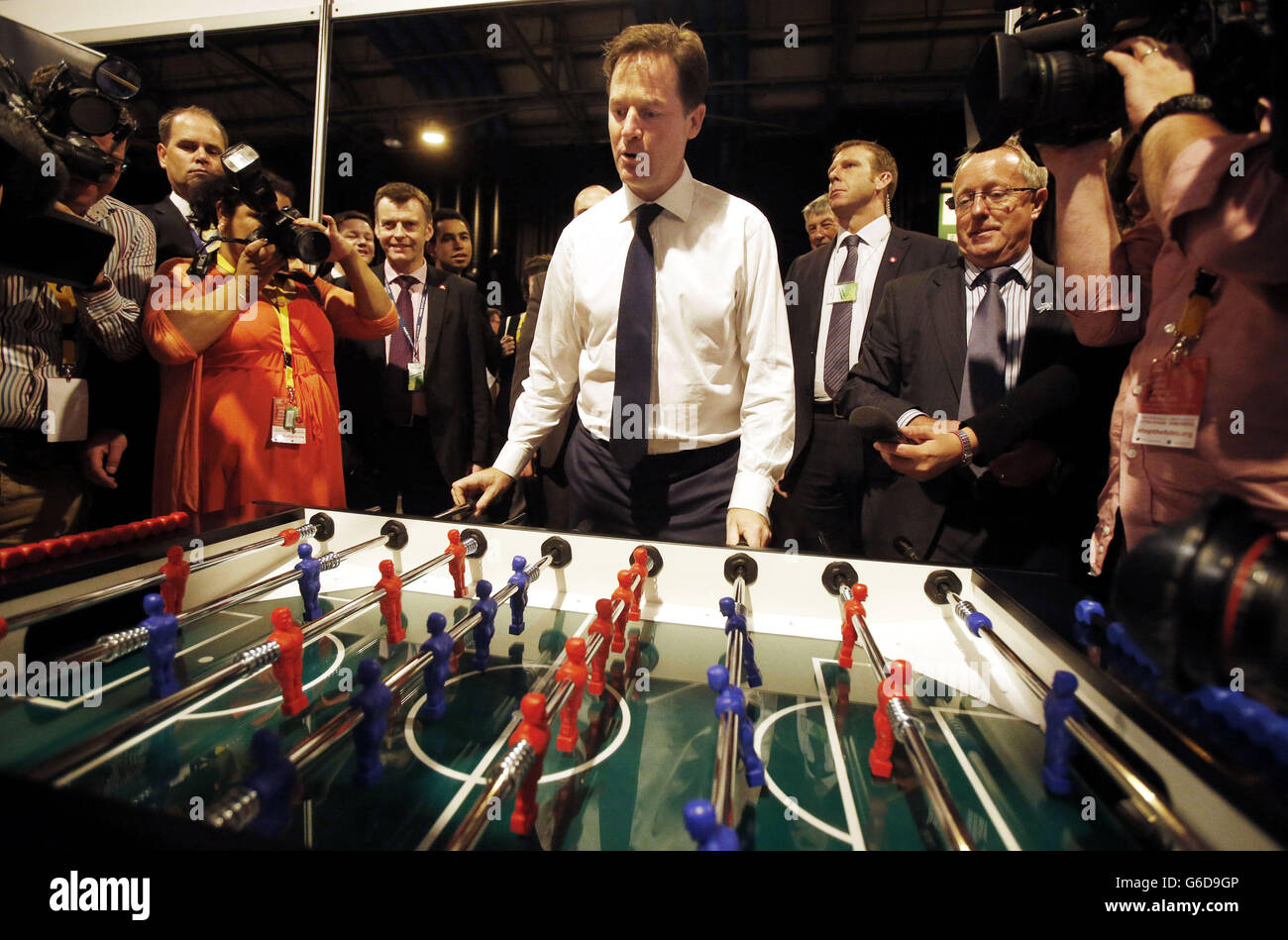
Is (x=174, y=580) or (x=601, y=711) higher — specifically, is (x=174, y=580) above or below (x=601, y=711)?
above

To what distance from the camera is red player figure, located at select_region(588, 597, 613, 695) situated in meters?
0.83

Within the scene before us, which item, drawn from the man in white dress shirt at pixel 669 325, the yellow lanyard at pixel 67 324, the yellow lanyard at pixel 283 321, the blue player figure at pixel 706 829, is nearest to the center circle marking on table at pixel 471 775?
the blue player figure at pixel 706 829

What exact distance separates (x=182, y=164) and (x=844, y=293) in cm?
221

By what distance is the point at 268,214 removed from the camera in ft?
5.10

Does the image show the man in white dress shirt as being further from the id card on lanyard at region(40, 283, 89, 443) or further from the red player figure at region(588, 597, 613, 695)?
the id card on lanyard at region(40, 283, 89, 443)

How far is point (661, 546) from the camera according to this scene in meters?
1.16

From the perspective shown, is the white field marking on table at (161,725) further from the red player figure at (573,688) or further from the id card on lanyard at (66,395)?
the id card on lanyard at (66,395)

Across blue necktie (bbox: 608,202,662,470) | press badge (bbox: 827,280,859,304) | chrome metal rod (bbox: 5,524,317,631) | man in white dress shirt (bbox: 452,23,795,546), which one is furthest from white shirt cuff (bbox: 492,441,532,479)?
press badge (bbox: 827,280,859,304)

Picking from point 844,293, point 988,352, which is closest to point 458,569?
point 988,352

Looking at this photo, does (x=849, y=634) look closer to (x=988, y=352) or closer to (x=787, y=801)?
(x=787, y=801)
